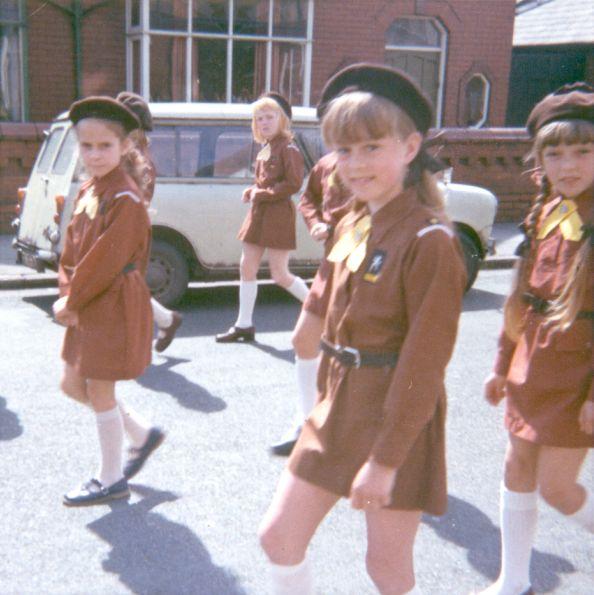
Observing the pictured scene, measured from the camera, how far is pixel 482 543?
374 centimetres

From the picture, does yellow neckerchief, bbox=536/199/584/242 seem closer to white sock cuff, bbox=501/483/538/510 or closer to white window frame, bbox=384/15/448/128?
white sock cuff, bbox=501/483/538/510

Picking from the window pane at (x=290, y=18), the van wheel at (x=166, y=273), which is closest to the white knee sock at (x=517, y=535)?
the van wheel at (x=166, y=273)

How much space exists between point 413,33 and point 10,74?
277 inches

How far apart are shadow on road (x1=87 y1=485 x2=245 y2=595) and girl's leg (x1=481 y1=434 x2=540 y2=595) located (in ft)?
3.19

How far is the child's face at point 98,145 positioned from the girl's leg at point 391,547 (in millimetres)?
2033

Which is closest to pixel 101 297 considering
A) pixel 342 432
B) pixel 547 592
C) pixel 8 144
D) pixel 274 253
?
pixel 342 432

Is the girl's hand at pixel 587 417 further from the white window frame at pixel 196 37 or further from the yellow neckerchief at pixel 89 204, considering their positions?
the white window frame at pixel 196 37

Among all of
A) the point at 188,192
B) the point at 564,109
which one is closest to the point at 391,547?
the point at 564,109

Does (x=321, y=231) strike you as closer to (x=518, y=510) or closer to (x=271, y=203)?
(x=271, y=203)

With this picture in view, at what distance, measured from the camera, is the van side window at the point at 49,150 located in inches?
340

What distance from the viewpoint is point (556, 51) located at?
22.0m

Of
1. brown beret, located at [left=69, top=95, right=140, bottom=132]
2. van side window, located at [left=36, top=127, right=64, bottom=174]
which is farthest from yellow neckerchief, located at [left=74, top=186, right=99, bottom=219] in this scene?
van side window, located at [left=36, top=127, right=64, bottom=174]

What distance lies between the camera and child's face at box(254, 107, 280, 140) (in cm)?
641

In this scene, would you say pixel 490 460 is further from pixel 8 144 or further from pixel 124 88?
pixel 124 88
